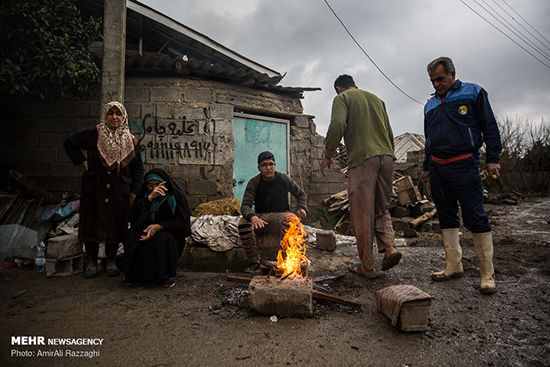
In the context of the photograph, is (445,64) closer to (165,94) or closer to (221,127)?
(221,127)

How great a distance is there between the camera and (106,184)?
11.7 ft

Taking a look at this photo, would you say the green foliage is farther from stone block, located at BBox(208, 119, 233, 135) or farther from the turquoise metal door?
the turquoise metal door

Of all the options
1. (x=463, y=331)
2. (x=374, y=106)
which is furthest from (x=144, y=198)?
(x=463, y=331)

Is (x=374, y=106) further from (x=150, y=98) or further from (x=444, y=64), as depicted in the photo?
(x=150, y=98)

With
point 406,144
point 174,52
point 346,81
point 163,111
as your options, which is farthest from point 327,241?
point 406,144

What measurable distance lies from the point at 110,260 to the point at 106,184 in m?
0.98

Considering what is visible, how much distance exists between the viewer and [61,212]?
462 cm

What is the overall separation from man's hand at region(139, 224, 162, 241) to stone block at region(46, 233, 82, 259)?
1115 millimetres

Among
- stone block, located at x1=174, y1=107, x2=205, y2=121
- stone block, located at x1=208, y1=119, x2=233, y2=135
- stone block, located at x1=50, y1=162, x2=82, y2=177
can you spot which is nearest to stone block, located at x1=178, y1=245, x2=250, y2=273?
stone block, located at x1=208, y1=119, x2=233, y2=135

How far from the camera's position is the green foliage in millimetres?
4180

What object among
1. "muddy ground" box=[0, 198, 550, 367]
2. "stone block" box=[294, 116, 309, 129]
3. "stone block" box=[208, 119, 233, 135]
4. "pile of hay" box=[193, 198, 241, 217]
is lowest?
"muddy ground" box=[0, 198, 550, 367]

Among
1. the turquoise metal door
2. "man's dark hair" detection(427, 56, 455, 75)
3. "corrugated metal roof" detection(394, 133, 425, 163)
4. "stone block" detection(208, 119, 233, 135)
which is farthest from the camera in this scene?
"corrugated metal roof" detection(394, 133, 425, 163)

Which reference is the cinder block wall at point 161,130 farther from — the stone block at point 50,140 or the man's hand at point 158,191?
the man's hand at point 158,191

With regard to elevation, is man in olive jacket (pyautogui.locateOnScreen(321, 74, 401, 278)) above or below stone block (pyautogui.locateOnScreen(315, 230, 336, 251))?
above
